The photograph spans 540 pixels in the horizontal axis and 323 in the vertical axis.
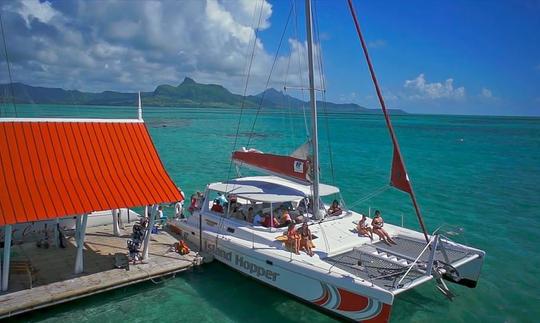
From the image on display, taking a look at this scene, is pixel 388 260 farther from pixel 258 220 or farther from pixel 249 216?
pixel 249 216

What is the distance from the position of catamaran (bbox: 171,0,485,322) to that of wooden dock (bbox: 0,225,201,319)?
1754 millimetres

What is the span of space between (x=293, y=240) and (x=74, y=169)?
6755mm

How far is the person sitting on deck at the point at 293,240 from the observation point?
1196 centimetres

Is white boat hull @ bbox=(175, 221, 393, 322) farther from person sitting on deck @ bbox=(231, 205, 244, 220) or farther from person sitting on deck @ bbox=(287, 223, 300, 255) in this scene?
person sitting on deck @ bbox=(231, 205, 244, 220)

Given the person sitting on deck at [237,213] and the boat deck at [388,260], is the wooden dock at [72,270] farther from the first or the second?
the boat deck at [388,260]

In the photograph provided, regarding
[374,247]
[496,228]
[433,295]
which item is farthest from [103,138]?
[496,228]

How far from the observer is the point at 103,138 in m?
13.0

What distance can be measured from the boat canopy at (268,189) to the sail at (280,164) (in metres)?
0.53

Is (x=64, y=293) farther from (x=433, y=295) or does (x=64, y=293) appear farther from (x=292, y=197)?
(x=433, y=295)

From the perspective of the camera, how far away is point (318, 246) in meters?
12.5

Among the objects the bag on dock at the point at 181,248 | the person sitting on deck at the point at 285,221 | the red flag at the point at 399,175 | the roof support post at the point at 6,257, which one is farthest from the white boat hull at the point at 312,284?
the roof support post at the point at 6,257

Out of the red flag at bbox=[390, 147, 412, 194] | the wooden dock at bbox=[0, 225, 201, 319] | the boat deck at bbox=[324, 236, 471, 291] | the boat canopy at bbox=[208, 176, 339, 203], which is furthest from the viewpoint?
the boat canopy at bbox=[208, 176, 339, 203]

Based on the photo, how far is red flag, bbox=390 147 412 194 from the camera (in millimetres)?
10203

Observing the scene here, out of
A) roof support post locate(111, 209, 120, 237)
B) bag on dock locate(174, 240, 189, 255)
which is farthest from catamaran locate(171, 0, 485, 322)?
roof support post locate(111, 209, 120, 237)
